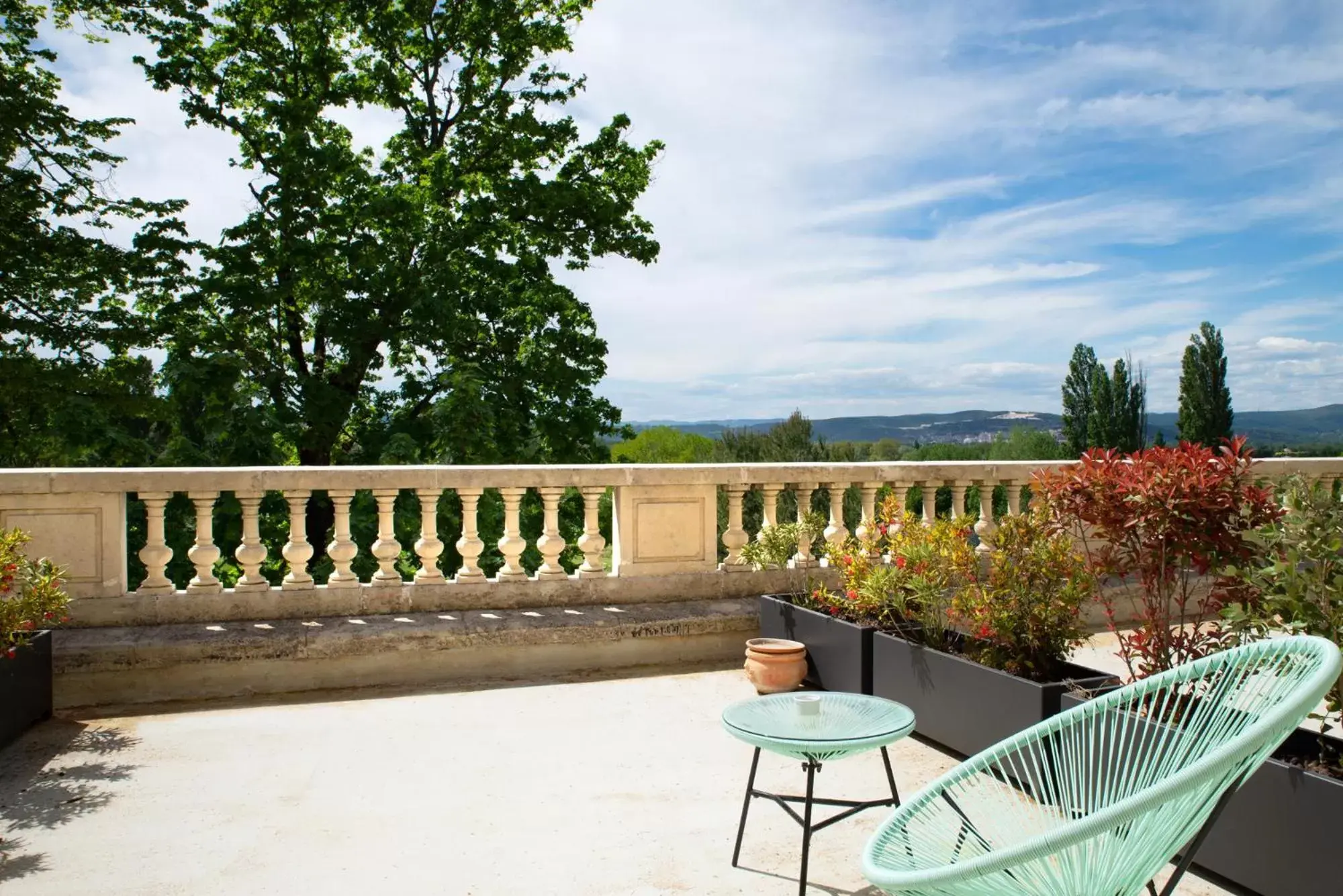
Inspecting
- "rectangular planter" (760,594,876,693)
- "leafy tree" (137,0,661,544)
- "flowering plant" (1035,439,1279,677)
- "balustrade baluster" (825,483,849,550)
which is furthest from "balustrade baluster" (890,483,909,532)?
"leafy tree" (137,0,661,544)

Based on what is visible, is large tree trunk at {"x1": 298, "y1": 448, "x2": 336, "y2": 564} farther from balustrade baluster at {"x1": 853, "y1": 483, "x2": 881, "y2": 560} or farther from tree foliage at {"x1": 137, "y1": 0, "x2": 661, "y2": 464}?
balustrade baluster at {"x1": 853, "y1": 483, "x2": 881, "y2": 560}

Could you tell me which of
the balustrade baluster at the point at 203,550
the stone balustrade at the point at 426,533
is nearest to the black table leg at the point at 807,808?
the stone balustrade at the point at 426,533

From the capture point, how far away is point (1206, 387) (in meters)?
34.1

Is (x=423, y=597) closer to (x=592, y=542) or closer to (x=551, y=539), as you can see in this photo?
(x=551, y=539)

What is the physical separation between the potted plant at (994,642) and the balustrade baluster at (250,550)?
3667 mm

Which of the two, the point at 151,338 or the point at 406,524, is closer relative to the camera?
the point at 406,524

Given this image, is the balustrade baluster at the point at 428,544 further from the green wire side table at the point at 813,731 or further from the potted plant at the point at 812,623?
the green wire side table at the point at 813,731

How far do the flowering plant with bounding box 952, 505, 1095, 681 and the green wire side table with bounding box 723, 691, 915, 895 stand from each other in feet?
3.53

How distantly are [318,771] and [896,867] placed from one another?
2.87 meters

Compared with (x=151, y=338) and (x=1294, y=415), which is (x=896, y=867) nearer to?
(x=151, y=338)

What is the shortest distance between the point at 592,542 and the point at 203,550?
7.70 ft

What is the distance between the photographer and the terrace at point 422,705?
3.20 m

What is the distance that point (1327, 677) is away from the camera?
1896mm

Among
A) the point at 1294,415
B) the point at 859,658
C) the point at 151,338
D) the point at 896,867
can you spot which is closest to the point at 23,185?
the point at 151,338
